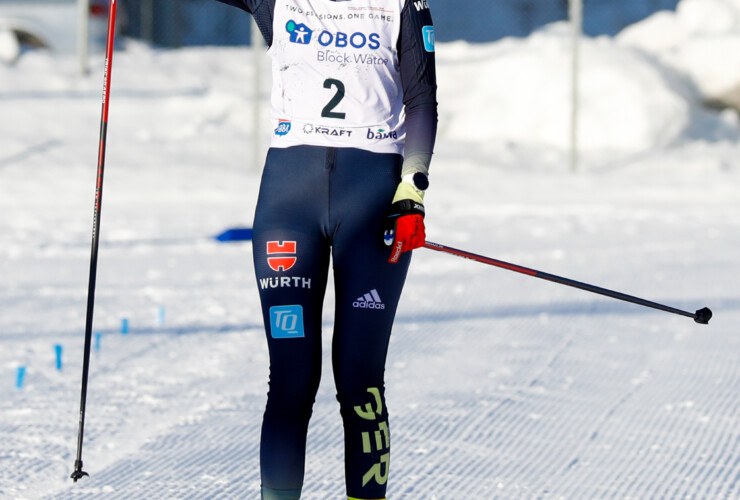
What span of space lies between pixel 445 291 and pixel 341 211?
482 cm

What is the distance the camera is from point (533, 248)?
940 centimetres

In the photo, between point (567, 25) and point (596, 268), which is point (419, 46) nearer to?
point (596, 268)

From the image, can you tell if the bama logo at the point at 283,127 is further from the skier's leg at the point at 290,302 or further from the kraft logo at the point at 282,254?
the kraft logo at the point at 282,254

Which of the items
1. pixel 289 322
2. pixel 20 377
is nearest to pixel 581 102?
pixel 20 377

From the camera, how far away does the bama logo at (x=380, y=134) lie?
3070mm

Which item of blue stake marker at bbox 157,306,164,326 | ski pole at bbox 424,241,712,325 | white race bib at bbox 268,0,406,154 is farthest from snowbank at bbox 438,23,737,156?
white race bib at bbox 268,0,406,154

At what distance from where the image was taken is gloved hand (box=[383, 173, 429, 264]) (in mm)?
2984

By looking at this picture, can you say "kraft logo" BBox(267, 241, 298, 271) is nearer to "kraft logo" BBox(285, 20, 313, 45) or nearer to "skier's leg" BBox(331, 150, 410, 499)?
"skier's leg" BBox(331, 150, 410, 499)

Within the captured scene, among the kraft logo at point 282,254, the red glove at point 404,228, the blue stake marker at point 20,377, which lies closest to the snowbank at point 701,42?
the blue stake marker at point 20,377

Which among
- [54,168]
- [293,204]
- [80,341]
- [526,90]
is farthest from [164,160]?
[293,204]

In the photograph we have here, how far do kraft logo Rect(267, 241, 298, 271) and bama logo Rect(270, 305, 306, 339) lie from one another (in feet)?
0.36

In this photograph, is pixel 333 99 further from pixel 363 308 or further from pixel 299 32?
pixel 363 308

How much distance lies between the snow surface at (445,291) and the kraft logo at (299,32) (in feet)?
5.18

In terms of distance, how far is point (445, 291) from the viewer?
25.5 ft
